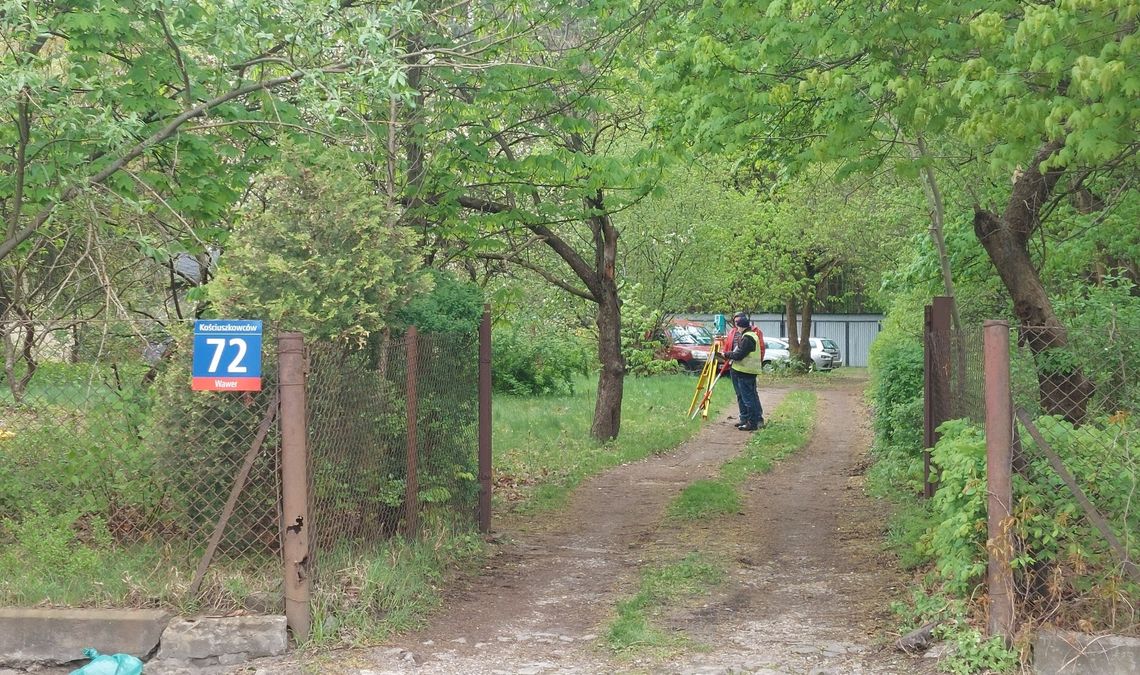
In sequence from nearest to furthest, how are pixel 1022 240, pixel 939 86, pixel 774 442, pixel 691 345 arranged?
pixel 939 86 < pixel 1022 240 < pixel 774 442 < pixel 691 345

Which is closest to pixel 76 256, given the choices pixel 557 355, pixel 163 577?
pixel 163 577

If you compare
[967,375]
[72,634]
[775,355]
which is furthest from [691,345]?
[72,634]

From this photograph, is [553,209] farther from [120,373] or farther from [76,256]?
[120,373]

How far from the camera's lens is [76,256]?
9789mm

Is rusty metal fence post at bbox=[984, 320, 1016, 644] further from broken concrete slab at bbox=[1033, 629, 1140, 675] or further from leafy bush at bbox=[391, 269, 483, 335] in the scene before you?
leafy bush at bbox=[391, 269, 483, 335]

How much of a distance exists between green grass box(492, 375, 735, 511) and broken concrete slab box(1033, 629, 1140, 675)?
6.39 meters

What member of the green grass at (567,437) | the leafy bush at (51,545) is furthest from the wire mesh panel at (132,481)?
the green grass at (567,437)

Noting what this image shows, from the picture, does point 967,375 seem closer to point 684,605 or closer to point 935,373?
point 684,605

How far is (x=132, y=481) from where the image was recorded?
21.7 ft

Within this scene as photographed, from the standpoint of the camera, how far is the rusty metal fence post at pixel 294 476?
6.18 meters

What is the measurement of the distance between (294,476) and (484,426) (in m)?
3.51

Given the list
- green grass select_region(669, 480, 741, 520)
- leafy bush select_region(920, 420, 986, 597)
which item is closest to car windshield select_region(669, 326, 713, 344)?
green grass select_region(669, 480, 741, 520)

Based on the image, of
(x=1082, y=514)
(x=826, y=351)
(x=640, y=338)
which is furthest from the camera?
(x=826, y=351)

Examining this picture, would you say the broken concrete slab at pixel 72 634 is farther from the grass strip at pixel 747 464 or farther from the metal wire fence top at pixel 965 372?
the grass strip at pixel 747 464
